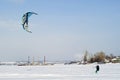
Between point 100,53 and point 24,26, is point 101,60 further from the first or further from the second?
point 24,26

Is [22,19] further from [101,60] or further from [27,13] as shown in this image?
[101,60]

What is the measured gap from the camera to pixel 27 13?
37.8 feet

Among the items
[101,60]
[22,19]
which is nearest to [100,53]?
[101,60]

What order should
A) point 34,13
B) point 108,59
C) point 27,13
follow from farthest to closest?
point 108,59, point 27,13, point 34,13

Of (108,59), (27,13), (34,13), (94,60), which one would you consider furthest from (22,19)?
(108,59)

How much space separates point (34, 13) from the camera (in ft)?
35.2

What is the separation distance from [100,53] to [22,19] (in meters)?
111

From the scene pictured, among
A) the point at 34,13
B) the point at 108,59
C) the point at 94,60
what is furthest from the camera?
the point at 108,59

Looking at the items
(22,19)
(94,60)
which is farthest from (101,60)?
(22,19)

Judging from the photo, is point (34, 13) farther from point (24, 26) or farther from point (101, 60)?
point (101, 60)

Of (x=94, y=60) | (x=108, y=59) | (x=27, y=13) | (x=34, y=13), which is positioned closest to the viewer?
(x=34, y=13)

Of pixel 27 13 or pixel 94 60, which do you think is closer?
pixel 27 13

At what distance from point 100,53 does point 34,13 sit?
11138cm

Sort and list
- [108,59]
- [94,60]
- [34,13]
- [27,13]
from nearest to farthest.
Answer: [34,13] → [27,13] → [94,60] → [108,59]
